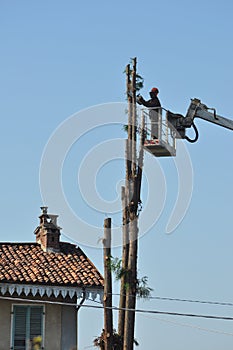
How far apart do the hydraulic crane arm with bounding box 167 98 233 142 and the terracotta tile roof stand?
640 centimetres

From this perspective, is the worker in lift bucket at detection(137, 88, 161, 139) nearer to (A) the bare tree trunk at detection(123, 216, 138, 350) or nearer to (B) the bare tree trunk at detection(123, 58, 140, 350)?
(B) the bare tree trunk at detection(123, 58, 140, 350)

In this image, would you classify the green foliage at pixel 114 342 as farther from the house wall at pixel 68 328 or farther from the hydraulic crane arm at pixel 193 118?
the hydraulic crane arm at pixel 193 118

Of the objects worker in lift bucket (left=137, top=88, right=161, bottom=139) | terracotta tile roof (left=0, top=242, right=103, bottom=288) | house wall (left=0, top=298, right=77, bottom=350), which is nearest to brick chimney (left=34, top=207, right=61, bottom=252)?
terracotta tile roof (left=0, top=242, right=103, bottom=288)

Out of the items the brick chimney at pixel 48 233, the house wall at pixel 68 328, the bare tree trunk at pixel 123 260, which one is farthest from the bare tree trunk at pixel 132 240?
the brick chimney at pixel 48 233

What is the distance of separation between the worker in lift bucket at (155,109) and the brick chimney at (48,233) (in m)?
7.20

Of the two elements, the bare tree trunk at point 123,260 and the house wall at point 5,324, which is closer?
the house wall at point 5,324

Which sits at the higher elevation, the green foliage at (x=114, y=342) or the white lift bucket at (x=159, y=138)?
the white lift bucket at (x=159, y=138)

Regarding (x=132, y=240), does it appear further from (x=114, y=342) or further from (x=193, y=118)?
(x=193, y=118)

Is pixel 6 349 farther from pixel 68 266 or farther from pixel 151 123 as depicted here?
pixel 151 123

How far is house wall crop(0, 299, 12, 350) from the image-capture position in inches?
921

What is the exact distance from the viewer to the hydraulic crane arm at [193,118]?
Result: 752 inches

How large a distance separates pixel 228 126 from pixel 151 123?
187 centimetres

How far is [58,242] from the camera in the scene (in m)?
25.9

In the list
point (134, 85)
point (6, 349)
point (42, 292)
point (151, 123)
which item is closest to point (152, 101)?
point (151, 123)
